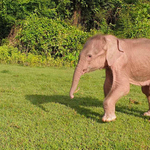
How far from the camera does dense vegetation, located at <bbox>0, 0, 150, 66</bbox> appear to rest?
13.8m

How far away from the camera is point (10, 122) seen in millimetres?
4270

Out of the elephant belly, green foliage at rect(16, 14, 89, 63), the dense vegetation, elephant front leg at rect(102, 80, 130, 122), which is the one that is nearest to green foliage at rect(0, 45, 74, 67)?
the dense vegetation

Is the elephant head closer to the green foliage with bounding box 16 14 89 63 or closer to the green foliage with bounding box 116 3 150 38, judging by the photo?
the green foliage with bounding box 16 14 89 63

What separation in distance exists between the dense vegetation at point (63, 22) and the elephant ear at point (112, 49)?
8621 millimetres

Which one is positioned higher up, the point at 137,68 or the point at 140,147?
the point at 137,68

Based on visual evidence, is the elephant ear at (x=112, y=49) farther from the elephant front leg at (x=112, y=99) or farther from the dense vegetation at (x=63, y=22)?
the dense vegetation at (x=63, y=22)

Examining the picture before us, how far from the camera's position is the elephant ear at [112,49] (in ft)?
13.6

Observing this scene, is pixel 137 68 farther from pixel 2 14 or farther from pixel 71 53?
pixel 2 14

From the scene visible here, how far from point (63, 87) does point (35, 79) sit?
1.50 meters

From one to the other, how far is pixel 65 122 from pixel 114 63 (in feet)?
4.44

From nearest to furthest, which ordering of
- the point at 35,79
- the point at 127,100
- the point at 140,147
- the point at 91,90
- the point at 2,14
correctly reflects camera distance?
the point at 140,147
the point at 127,100
the point at 91,90
the point at 35,79
the point at 2,14

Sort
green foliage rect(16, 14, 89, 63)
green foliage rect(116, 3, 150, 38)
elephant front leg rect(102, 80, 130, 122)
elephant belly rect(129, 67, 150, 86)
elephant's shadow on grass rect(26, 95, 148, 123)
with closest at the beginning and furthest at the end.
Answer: elephant front leg rect(102, 80, 130, 122), elephant belly rect(129, 67, 150, 86), elephant's shadow on grass rect(26, 95, 148, 123), green foliage rect(16, 14, 89, 63), green foliage rect(116, 3, 150, 38)

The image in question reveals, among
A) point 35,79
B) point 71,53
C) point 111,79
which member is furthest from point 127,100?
point 71,53

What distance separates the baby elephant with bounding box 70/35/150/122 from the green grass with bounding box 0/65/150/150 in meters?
0.41
